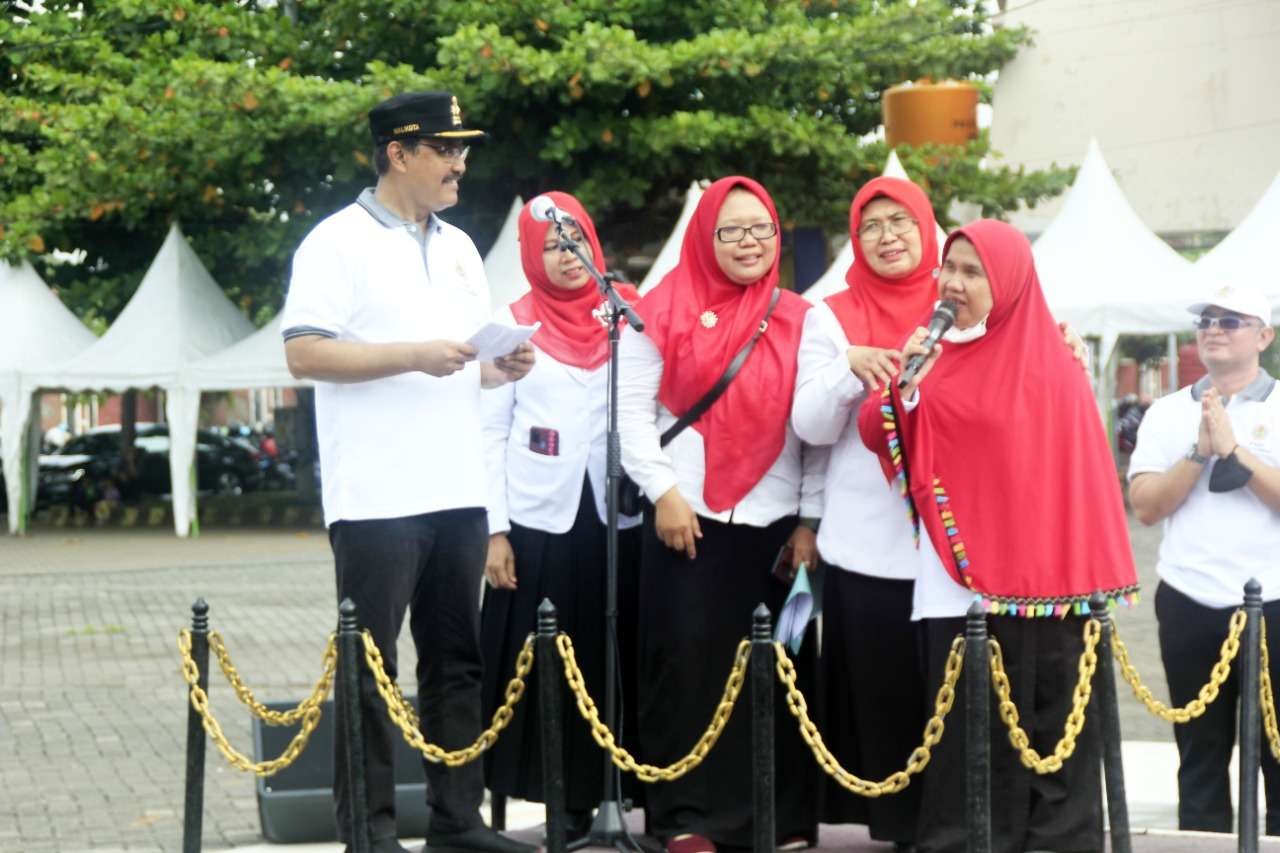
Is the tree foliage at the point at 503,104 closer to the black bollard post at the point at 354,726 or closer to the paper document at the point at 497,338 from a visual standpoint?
the paper document at the point at 497,338

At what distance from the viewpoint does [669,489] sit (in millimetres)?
5949

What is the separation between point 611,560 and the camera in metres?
5.96

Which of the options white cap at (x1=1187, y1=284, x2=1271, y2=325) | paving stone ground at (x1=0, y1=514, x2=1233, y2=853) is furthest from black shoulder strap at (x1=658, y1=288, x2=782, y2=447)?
paving stone ground at (x1=0, y1=514, x2=1233, y2=853)

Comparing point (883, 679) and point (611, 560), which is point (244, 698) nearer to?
point (611, 560)

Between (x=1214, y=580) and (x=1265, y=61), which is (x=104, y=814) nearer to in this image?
(x=1214, y=580)

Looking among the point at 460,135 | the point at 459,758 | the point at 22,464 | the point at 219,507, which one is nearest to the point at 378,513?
the point at 459,758

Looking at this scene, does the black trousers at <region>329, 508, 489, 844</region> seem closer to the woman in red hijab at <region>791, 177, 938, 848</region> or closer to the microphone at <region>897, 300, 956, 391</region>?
the woman in red hijab at <region>791, 177, 938, 848</region>

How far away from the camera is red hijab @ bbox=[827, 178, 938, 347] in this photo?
5.94m

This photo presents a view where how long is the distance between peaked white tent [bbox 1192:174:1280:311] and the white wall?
808cm

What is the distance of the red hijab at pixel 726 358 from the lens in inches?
236

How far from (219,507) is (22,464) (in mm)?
5302

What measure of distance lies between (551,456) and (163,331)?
20.2 m

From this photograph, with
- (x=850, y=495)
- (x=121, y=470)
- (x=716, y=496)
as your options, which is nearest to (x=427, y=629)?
(x=716, y=496)

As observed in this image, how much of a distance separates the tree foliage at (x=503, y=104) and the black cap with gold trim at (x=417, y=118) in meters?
18.1
